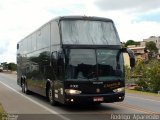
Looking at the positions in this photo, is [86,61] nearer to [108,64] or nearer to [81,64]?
[81,64]

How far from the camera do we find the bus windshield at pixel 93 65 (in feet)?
54.9

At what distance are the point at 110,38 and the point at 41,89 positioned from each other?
5.53m

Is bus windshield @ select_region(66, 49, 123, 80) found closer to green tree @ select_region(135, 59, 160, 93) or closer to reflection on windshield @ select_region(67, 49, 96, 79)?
reflection on windshield @ select_region(67, 49, 96, 79)

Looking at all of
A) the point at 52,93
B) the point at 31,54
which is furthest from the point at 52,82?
the point at 31,54

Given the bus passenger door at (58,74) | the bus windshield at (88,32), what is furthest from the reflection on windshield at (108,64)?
the bus passenger door at (58,74)

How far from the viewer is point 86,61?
1686 cm

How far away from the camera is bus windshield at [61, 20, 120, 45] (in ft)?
56.7

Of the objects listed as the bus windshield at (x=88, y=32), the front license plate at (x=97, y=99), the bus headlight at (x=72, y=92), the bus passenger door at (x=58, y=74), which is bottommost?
the front license plate at (x=97, y=99)

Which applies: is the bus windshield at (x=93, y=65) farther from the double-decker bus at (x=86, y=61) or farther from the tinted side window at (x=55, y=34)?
the tinted side window at (x=55, y=34)

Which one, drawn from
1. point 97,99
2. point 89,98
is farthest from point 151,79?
point 89,98

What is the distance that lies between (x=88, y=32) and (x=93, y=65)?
1.49 meters

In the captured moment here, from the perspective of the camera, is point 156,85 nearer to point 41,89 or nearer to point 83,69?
point 41,89

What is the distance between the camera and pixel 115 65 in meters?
17.0

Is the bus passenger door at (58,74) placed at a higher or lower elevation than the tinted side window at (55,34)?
lower
